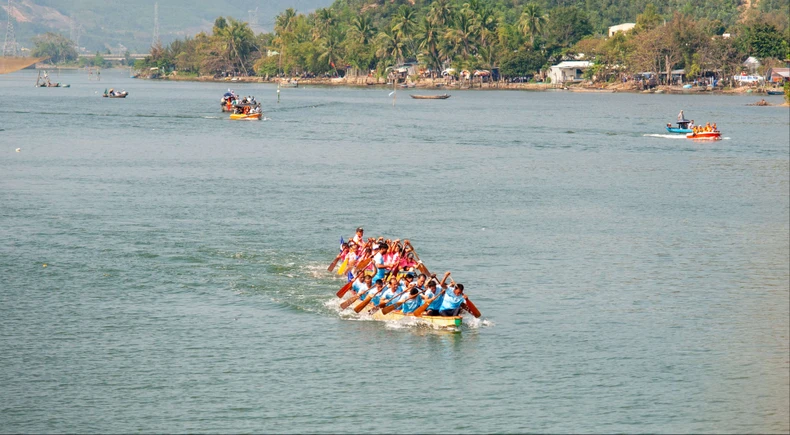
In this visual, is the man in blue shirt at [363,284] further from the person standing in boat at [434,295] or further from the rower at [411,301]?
the person standing in boat at [434,295]

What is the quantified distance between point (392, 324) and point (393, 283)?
1641 mm

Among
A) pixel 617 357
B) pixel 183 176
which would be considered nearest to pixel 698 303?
pixel 617 357

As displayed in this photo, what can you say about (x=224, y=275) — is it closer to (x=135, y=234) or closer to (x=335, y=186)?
(x=135, y=234)

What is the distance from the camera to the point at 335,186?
2970 inches

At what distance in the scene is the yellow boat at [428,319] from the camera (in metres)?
38.1

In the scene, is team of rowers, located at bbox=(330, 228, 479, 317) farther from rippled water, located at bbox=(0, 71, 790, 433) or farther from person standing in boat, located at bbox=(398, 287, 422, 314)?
rippled water, located at bbox=(0, 71, 790, 433)

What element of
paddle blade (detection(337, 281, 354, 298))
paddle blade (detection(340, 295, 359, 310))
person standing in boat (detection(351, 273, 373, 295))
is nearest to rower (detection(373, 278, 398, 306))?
person standing in boat (detection(351, 273, 373, 295))

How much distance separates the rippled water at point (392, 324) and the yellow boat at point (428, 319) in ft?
1.74

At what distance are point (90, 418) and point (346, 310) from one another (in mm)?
13265

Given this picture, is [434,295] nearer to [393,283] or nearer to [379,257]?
[393,283]

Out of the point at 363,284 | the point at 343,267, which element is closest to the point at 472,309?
the point at 363,284

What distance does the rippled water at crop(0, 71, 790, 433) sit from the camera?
31.1 metres

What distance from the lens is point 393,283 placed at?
39.4m

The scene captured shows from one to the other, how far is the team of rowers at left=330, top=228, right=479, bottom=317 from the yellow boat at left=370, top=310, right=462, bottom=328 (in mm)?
162
